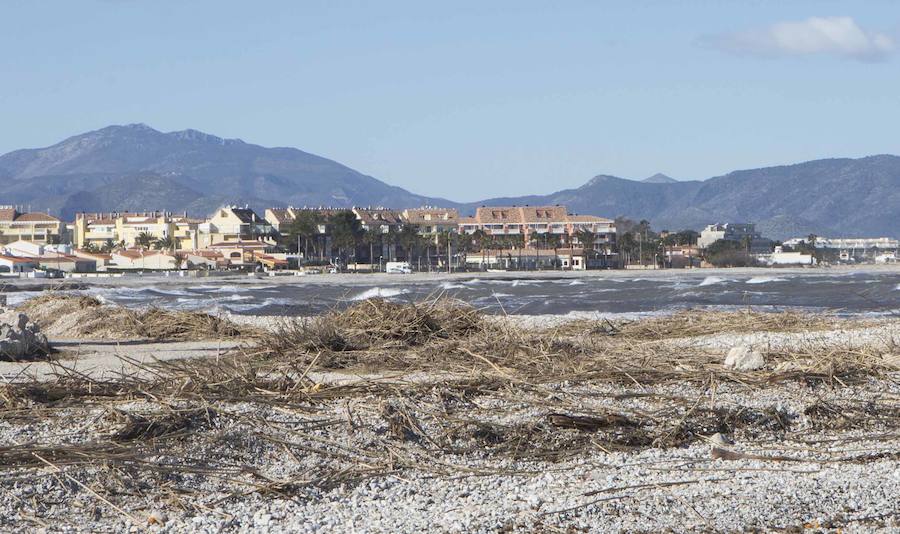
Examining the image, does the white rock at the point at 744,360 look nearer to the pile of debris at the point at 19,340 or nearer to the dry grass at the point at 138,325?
the pile of debris at the point at 19,340

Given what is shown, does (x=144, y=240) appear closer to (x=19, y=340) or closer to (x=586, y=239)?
(x=586, y=239)

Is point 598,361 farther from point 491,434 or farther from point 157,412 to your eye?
point 157,412

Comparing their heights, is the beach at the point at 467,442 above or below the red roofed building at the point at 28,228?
below

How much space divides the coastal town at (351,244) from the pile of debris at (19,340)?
278ft

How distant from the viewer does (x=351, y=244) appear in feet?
401

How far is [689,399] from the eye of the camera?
10.7 meters

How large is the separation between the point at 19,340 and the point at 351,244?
106792 millimetres

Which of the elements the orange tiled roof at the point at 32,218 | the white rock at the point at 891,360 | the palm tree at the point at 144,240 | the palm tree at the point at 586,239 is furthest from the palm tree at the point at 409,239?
the white rock at the point at 891,360

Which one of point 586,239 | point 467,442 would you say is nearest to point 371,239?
point 586,239

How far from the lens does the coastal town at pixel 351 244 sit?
110 m

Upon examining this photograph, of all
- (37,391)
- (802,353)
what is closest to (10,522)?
(37,391)

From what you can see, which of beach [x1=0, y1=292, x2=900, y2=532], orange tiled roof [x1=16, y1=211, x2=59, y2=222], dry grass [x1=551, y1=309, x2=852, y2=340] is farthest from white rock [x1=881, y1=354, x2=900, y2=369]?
orange tiled roof [x1=16, y1=211, x2=59, y2=222]

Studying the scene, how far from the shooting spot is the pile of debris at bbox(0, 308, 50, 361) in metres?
15.5

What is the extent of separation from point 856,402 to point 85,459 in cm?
636
